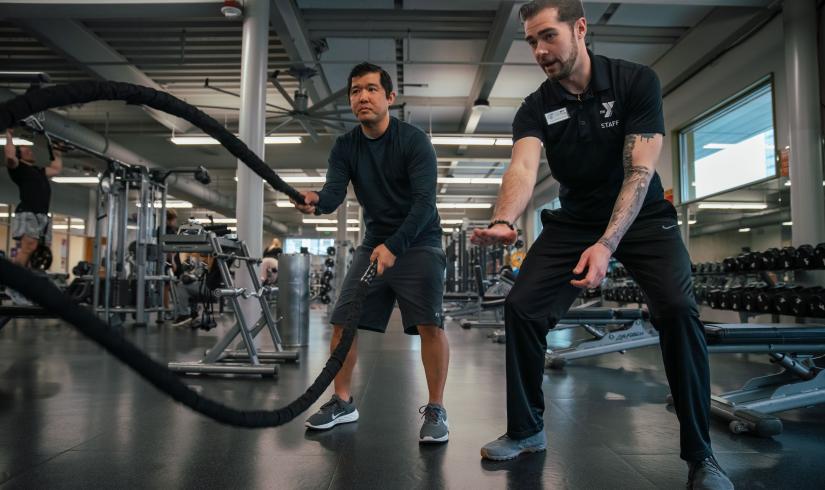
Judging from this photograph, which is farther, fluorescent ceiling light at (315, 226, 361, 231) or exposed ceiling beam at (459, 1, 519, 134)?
fluorescent ceiling light at (315, 226, 361, 231)

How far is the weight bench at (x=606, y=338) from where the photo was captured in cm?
341

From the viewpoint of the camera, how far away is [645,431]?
74.7 inches

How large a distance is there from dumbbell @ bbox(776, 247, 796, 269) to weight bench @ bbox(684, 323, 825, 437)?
2190 mm

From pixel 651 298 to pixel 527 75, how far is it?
6506mm

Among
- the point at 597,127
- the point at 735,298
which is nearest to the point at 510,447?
the point at 597,127

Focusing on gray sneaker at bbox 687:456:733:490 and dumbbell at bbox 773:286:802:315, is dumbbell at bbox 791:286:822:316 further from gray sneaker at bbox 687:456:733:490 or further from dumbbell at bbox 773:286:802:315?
gray sneaker at bbox 687:456:733:490

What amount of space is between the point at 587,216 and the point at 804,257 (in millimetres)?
3350

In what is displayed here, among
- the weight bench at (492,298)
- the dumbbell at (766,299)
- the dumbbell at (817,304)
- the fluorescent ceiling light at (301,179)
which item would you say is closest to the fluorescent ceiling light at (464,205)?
the fluorescent ceiling light at (301,179)

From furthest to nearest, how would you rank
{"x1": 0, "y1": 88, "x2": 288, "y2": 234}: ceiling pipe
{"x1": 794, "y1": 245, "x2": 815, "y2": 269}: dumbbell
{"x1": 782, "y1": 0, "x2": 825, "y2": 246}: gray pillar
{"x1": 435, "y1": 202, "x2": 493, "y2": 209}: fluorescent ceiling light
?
1. {"x1": 435, "y1": 202, "x2": 493, "y2": 209}: fluorescent ceiling light
2. {"x1": 0, "y1": 88, "x2": 288, "y2": 234}: ceiling pipe
3. {"x1": 782, "y1": 0, "x2": 825, "y2": 246}: gray pillar
4. {"x1": 794, "y1": 245, "x2": 815, "y2": 269}: dumbbell

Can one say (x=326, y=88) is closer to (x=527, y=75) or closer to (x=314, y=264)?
(x=527, y=75)

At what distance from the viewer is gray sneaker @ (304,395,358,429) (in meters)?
1.85

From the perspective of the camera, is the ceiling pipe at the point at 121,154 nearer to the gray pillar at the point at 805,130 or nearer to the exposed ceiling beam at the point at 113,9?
the exposed ceiling beam at the point at 113,9

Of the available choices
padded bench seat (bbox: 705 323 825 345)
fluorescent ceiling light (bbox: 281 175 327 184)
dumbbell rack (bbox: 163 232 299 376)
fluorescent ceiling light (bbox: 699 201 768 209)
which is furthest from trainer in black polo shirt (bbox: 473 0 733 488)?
fluorescent ceiling light (bbox: 281 175 327 184)

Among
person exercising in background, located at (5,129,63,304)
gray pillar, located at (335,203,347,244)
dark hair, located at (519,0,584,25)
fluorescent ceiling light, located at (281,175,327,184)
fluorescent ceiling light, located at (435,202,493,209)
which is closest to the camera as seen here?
dark hair, located at (519,0,584,25)
